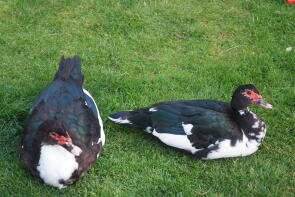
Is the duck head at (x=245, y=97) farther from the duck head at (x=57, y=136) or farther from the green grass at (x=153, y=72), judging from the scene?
the duck head at (x=57, y=136)

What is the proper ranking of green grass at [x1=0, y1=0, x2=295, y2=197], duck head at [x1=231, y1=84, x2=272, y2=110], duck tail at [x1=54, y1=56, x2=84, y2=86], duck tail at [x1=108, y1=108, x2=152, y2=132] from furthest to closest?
duck tail at [x1=54, y1=56, x2=84, y2=86] → duck tail at [x1=108, y1=108, x2=152, y2=132] → duck head at [x1=231, y1=84, x2=272, y2=110] → green grass at [x1=0, y1=0, x2=295, y2=197]

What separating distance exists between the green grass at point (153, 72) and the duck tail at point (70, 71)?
484mm

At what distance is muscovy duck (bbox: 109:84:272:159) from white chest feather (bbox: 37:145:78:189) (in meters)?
0.89

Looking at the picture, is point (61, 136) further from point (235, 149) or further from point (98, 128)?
point (235, 149)

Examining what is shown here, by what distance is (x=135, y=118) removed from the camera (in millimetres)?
4438

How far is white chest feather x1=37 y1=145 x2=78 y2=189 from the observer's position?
3.79m

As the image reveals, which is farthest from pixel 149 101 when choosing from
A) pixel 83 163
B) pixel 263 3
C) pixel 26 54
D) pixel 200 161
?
pixel 263 3

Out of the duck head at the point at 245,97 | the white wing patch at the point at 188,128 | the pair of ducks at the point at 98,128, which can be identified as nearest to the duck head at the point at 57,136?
the pair of ducks at the point at 98,128

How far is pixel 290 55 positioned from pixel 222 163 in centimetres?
212

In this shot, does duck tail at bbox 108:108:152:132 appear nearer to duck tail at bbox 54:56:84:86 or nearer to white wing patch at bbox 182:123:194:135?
white wing patch at bbox 182:123:194:135

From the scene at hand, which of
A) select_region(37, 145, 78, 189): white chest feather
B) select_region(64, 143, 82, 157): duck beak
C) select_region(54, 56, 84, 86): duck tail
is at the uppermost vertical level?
select_region(54, 56, 84, 86): duck tail

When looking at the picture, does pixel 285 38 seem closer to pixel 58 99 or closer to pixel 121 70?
pixel 121 70

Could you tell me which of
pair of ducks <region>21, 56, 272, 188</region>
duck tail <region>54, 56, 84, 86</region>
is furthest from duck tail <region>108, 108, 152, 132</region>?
duck tail <region>54, 56, 84, 86</region>

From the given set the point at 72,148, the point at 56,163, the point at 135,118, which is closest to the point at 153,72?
the point at 135,118
